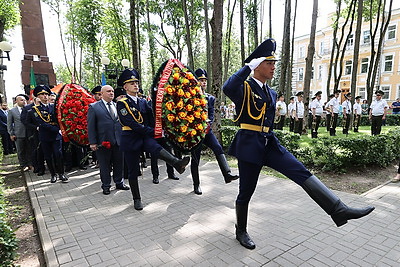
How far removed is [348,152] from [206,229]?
455 cm

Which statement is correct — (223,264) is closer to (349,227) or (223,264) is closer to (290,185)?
(349,227)

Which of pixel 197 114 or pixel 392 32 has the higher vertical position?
pixel 392 32

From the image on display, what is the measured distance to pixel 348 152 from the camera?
6418 mm

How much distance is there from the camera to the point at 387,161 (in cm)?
693

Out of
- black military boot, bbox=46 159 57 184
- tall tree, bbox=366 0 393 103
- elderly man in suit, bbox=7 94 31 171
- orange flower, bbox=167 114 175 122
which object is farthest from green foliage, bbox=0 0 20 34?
tall tree, bbox=366 0 393 103

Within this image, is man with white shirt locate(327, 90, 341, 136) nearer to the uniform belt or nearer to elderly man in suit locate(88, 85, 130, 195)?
elderly man in suit locate(88, 85, 130, 195)

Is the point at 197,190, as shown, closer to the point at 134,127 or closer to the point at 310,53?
the point at 134,127

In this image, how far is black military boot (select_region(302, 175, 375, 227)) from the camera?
2638mm

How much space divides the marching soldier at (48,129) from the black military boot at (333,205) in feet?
18.7

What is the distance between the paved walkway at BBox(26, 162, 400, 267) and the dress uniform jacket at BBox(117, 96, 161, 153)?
109 cm

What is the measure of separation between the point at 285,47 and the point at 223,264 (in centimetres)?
1287

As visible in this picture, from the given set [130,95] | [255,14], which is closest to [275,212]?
[130,95]

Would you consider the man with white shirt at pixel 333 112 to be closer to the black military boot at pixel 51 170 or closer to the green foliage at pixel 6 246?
the black military boot at pixel 51 170

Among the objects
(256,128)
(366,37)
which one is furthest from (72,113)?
(366,37)
